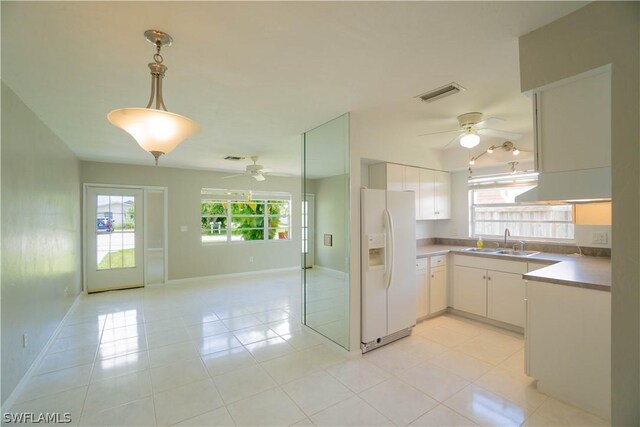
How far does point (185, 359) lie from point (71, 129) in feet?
9.65

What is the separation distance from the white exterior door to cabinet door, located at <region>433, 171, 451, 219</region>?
18.3ft

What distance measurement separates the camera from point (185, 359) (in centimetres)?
288

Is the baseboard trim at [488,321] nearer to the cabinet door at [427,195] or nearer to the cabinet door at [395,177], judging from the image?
the cabinet door at [427,195]

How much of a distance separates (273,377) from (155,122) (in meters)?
2.27

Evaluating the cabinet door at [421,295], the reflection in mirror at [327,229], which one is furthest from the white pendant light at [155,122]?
the cabinet door at [421,295]

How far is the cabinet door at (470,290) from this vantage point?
369 centimetres

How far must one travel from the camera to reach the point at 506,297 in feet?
11.3

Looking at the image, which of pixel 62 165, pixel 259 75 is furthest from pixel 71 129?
pixel 259 75

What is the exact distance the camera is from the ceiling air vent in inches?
89.9

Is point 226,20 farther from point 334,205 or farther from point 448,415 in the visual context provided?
point 448,415

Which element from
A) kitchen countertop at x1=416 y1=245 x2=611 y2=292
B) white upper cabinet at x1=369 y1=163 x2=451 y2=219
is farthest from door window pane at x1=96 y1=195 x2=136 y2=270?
kitchen countertop at x1=416 y1=245 x2=611 y2=292

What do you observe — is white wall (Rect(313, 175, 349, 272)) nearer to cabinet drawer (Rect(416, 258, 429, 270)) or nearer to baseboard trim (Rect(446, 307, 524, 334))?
cabinet drawer (Rect(416, 258, 429, 270))

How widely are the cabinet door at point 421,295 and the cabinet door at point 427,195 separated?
982 mm

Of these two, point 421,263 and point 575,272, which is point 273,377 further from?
point 575,272
